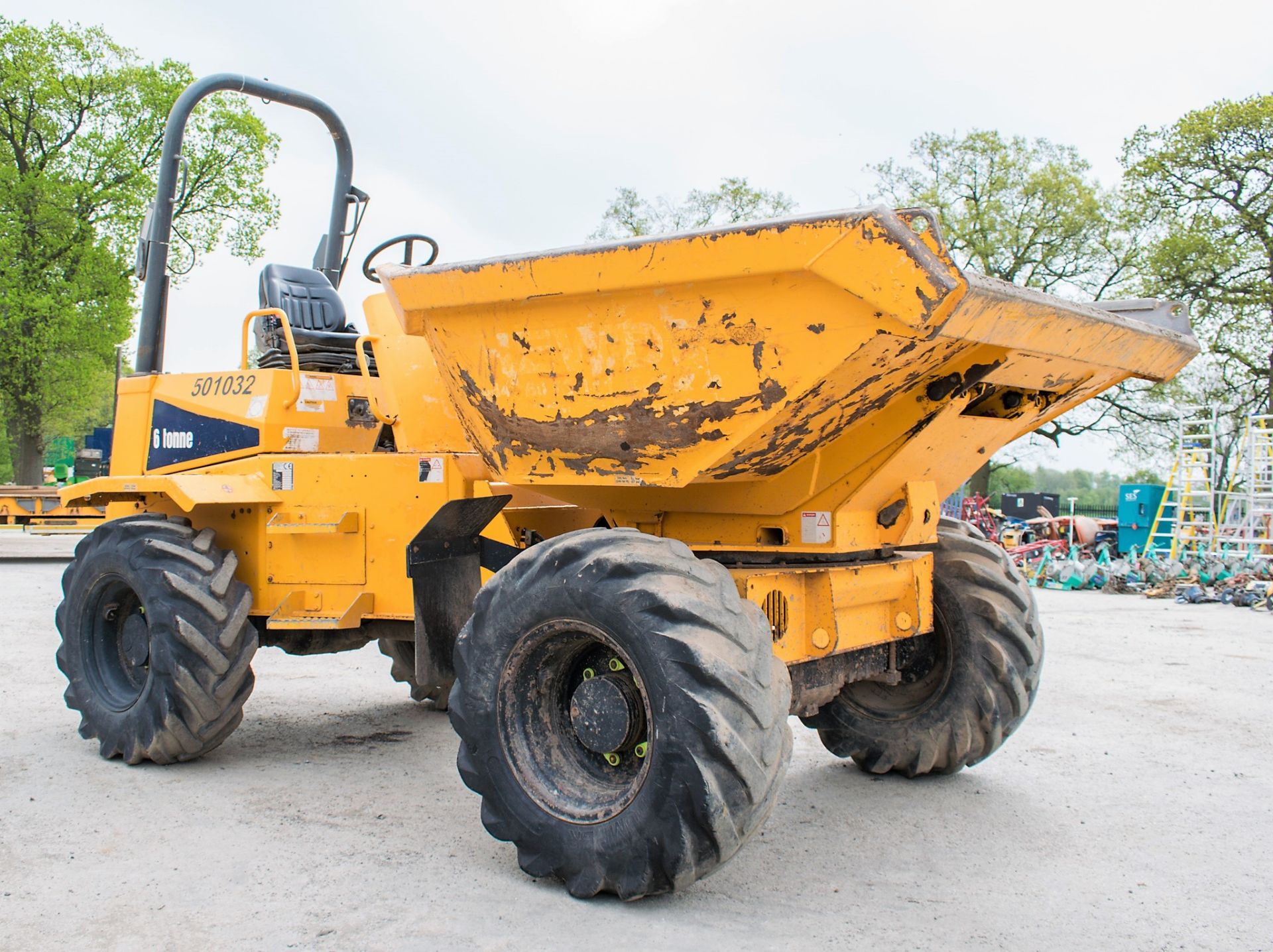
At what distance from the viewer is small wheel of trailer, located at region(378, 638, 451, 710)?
6.40 meters

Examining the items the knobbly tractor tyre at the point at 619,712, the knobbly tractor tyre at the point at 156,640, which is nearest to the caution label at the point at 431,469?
the knobbly tractor tyre at the point at 156,640

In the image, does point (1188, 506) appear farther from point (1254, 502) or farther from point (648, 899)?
point (648, 899)

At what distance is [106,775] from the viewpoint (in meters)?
5.12

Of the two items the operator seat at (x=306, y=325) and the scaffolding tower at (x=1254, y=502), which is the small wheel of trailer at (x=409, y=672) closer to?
the operator seat at (x=306, y=325)

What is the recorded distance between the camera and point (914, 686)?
5000 mm

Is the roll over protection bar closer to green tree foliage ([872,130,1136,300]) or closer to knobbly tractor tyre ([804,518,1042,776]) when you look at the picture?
knobbly tractor tyre ([804,518,1042,776])

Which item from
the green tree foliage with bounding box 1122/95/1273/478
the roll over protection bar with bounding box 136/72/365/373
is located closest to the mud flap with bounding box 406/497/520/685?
the roll over protection bar with bounding box 136/72/365/373

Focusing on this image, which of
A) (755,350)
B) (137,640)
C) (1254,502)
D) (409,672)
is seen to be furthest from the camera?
(1254,502)

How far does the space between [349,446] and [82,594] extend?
150cm

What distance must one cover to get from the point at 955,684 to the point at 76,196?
29.6 metres

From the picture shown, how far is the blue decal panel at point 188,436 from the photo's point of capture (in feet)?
18.6

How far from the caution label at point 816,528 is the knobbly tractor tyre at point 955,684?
0.98m

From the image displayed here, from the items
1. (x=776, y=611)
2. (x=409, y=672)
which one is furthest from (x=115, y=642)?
(x=776, y=611)

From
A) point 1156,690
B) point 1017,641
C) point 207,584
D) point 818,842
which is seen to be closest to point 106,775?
point 207,584
